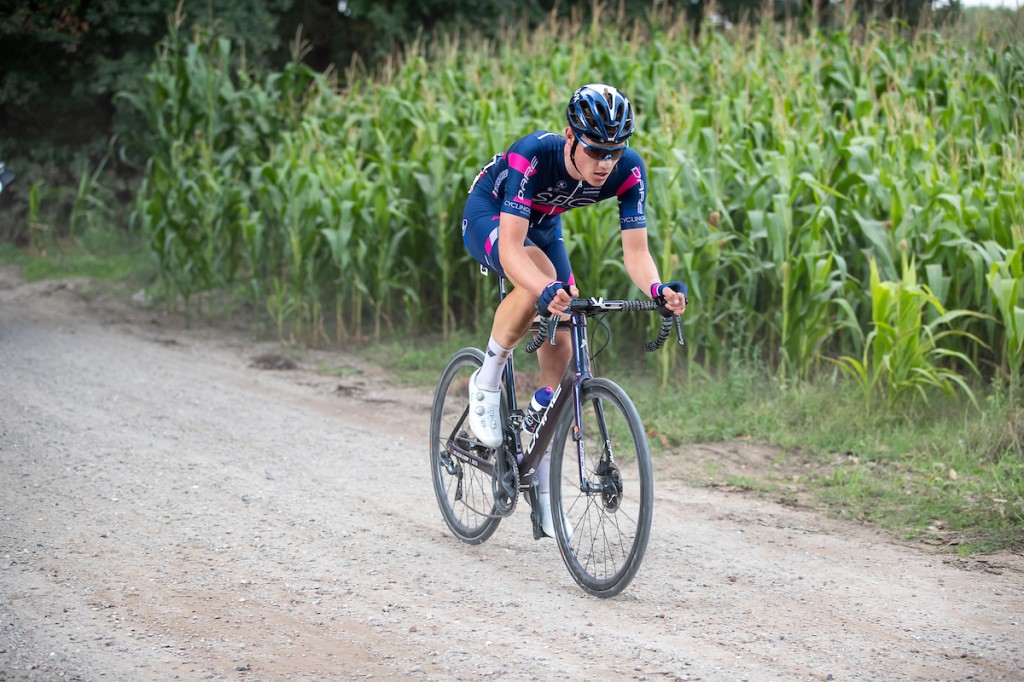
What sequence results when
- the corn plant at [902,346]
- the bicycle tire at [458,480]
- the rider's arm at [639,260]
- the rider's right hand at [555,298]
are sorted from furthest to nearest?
the corn plant at [902,346]
the bicycle tire at [458,480]
the rider's arm at [639,260]
the rider's right hand at [555,298]

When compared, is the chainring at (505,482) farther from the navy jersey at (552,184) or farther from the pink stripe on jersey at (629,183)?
the pink stripe on jersey at (629,183)

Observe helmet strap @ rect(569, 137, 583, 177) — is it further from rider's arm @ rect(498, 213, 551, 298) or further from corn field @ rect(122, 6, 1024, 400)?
corn field @ rect(122, 6, 1024, 400)

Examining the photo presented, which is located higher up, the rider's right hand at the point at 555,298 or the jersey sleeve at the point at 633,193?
the jersey sleeve at the point at 633,193

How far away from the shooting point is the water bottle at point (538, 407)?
4.60 metres

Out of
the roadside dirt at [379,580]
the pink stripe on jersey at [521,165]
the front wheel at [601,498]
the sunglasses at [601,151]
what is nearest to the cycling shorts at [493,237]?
the pink stripe on jersey at [521,165]

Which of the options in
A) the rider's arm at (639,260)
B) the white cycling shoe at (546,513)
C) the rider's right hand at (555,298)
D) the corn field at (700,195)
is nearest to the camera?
the rider's right hand at (555,298)

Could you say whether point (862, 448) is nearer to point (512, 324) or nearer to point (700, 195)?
point (700, 195)

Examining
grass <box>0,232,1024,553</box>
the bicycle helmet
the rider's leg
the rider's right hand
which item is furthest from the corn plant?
the rider's right hand

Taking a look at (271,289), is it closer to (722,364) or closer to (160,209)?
(160,209)

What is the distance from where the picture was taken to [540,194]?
4547 millimetres

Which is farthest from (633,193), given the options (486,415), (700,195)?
(700,195)

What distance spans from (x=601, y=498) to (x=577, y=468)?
0.32m

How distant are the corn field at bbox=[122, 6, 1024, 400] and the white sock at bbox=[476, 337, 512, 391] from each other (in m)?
3.02

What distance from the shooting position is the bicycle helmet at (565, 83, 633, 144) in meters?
4.12
